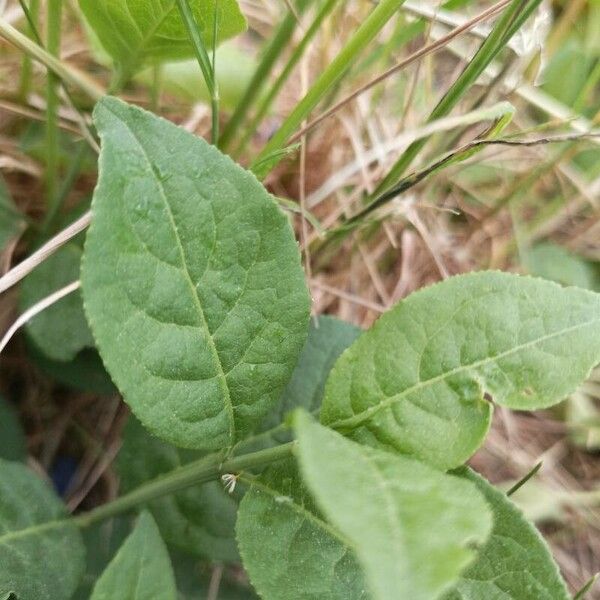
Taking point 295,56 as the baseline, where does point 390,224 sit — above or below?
below

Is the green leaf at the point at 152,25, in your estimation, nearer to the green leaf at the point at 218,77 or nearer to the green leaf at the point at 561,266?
the green leaf at the point at 218,77

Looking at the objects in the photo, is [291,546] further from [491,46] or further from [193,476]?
[491,46]

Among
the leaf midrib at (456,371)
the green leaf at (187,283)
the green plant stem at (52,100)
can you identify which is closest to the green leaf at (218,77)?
the green plant stem at (52,100)

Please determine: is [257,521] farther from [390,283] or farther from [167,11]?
[390,283]

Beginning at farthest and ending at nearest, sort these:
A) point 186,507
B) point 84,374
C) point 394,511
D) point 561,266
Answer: point 561,266
point 84,374
point 186,507
point 394,511

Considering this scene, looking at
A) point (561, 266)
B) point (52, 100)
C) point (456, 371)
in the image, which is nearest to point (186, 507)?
point (456, 371)

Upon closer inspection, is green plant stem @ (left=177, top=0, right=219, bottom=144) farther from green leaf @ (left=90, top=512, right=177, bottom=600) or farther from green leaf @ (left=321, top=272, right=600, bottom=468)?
green leaf @ (left=90, top=512, right=177, bottom=600)
